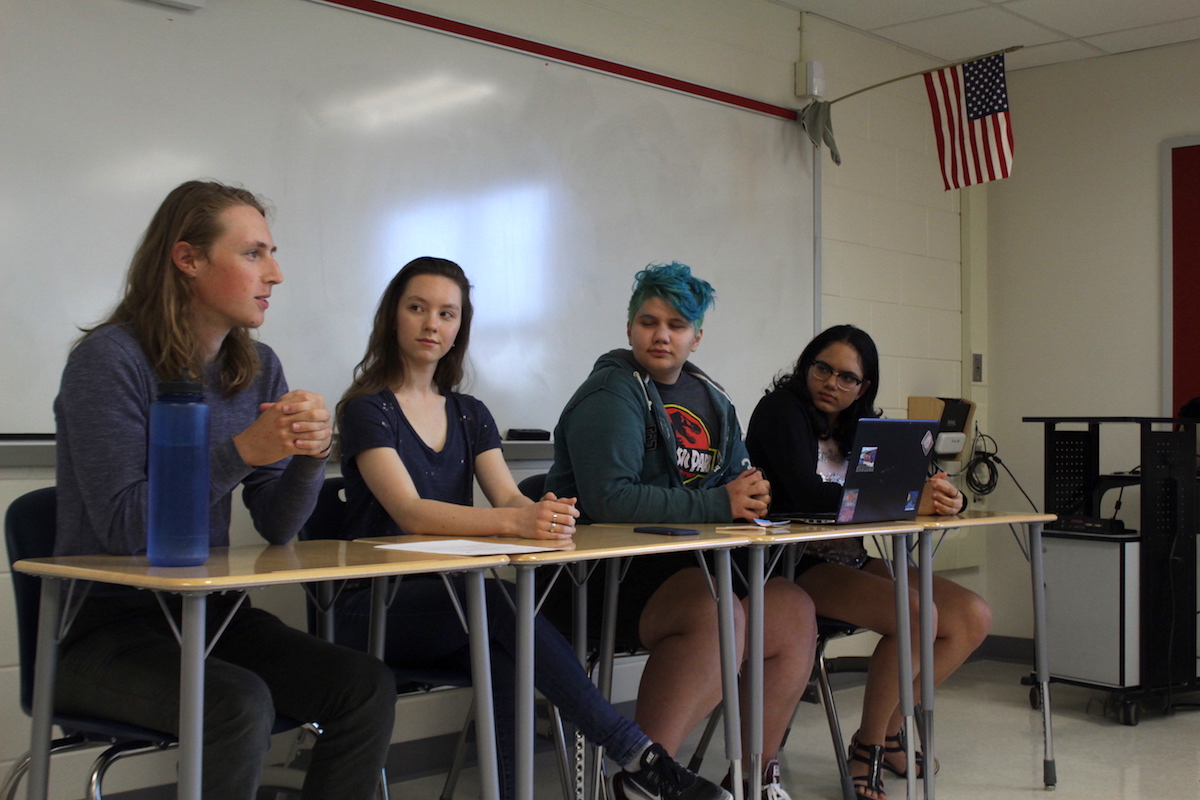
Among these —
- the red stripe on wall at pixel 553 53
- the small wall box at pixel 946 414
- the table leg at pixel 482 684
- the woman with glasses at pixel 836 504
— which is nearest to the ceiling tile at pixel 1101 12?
the red stripe on wall at pixel 553 53

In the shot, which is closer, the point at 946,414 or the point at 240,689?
the point at 240,689

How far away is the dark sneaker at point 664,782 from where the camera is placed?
6.34 feet

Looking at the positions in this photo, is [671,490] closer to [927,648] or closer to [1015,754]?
[927,648]

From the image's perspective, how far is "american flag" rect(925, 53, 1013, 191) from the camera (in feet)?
13.6

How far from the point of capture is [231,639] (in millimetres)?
1777

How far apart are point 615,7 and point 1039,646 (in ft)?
7.76

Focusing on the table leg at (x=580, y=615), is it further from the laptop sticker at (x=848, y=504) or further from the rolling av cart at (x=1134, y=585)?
the rolling av cart at (x=1134, y=585)

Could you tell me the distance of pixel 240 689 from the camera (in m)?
1.52

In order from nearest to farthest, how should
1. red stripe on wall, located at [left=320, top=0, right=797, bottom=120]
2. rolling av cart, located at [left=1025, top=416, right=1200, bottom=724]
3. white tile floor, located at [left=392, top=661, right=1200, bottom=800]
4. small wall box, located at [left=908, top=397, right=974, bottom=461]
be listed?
white tile floor, located at [left=392, top=661, right=1200, bottom=800] < red stripe on wall, located at [left=320, top=0, right=797, bottom=120] < rolling av cart, located at [left=1025, top=416, right=1200, bottom=724] < small wall box, located at [left=908, top=397, right=974, bottom=461]

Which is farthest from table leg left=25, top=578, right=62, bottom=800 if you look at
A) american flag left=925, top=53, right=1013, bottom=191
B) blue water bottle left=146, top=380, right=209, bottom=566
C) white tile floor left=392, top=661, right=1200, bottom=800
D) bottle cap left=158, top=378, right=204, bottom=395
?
american flag left=925, top=53, right=1013, bottom=191

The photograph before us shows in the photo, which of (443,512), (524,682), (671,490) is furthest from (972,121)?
(524,682)

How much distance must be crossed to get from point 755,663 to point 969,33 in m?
3.29

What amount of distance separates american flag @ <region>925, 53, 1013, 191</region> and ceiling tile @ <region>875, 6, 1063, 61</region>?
0.27 meters

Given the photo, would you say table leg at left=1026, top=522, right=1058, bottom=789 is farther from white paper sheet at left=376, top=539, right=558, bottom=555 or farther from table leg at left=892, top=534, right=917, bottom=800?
white paper sheet at left=376, top=539, right=558, bottom=555
